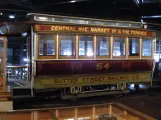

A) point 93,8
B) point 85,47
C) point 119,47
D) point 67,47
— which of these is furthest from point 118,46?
point 93,8

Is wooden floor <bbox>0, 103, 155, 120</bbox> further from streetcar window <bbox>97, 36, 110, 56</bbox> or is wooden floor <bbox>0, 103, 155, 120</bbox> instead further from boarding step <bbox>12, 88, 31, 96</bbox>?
streetcar window <bbox>97, 36, 110, 56</bbox>

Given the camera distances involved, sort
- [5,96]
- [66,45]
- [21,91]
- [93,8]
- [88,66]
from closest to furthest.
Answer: [5,96], [21,91], [66,45], [88,66], [93,8]

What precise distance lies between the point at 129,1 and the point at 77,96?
8531 mm

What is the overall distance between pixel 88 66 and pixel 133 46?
6.57 feet

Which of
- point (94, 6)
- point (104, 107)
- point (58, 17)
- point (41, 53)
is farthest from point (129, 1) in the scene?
point (104, 107)

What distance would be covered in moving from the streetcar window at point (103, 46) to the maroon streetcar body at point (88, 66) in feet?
0.90

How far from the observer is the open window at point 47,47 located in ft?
24.3

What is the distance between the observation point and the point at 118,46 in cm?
870

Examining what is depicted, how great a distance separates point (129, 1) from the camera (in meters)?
14.7

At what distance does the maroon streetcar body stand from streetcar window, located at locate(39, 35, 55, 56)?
29 centimetres

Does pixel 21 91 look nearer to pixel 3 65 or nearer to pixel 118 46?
pixel 3 65

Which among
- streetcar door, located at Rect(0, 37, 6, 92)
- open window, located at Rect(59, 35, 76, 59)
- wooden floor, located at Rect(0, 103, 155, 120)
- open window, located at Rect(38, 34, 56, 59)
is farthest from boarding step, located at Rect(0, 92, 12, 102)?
wooden floor, located at Rect(0, 103, 155, 120)

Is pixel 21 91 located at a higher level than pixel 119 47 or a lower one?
lower

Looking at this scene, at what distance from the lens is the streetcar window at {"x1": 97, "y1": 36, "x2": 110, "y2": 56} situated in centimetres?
829
